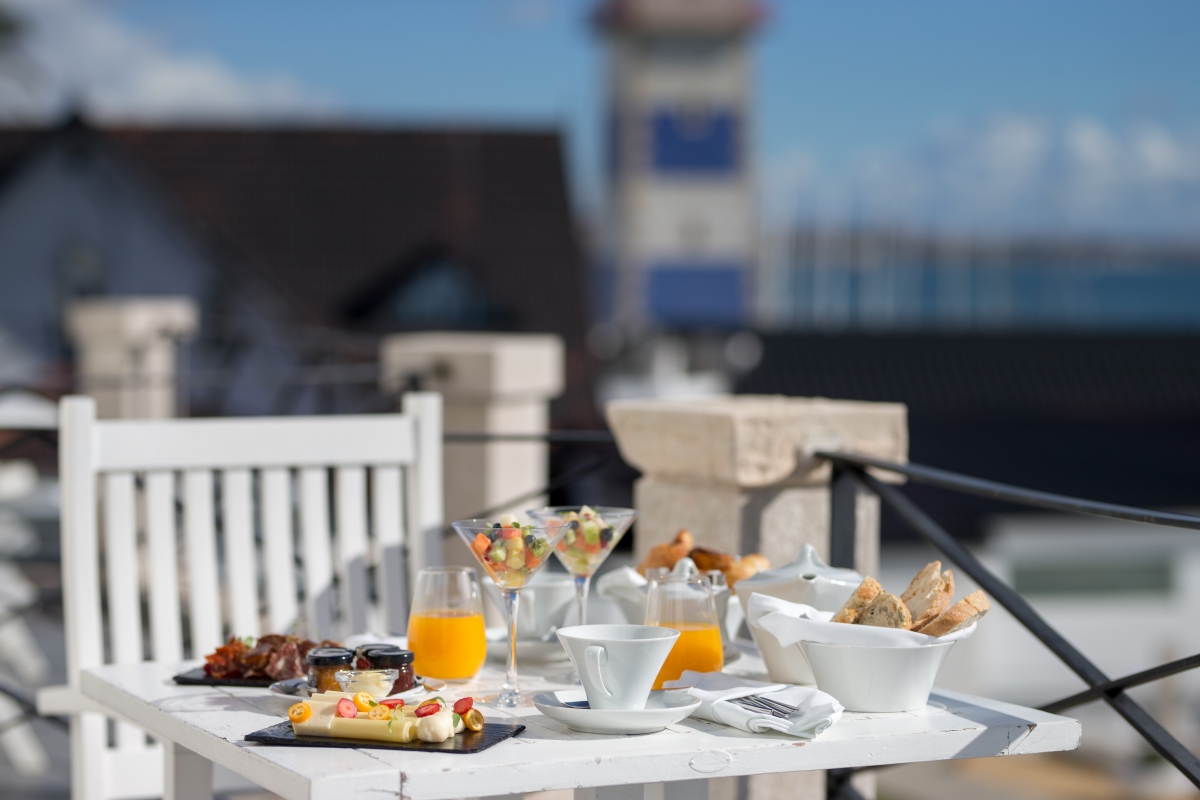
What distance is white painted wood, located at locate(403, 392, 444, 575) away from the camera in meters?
2.57

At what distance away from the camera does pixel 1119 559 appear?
17.8m

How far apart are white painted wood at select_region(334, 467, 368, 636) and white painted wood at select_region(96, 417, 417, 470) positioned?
41 mm

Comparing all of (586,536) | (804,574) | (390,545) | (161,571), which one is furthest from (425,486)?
(804,574)

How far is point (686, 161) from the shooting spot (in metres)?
44.4

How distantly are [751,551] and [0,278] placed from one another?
1892 cm

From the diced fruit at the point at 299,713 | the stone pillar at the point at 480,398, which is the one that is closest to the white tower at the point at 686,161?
the stone pillar at the point at 480,398

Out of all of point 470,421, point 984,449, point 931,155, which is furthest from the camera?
point 931,155

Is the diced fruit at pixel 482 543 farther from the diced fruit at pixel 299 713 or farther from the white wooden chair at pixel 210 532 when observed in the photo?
the white wooden chair at pixel 210 532

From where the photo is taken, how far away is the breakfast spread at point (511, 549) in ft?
5.77

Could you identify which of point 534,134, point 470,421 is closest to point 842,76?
point 534,134

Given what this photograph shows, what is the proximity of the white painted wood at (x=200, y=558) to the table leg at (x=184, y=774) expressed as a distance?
20.1 inches

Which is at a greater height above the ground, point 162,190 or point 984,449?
point 162,190

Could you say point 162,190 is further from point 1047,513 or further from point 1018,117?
point 1018,117

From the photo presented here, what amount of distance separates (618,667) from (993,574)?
35.9 inches
